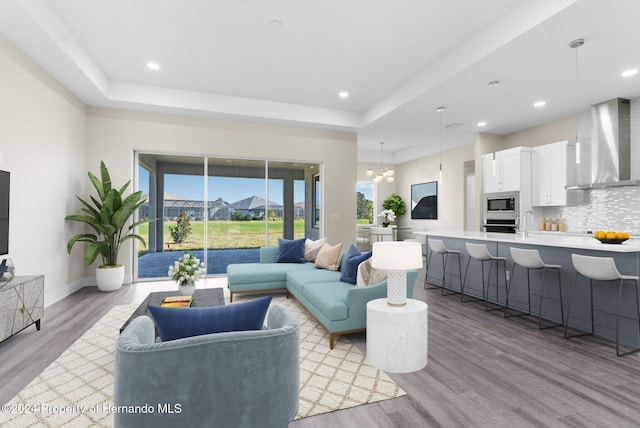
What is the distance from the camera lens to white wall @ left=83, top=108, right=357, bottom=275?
541cm

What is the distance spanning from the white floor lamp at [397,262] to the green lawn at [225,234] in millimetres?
4135

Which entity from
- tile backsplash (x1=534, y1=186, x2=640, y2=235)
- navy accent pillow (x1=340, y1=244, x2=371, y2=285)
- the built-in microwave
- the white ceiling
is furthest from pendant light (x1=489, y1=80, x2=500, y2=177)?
navy accent pillow (x1=340, y1=244, x2=371, y2=285)

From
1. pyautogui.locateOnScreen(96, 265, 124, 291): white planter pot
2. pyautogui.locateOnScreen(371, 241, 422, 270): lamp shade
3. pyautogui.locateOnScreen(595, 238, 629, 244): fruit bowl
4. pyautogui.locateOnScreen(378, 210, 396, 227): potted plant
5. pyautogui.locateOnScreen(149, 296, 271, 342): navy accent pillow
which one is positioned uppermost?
pyautogui.locateOnScreen(378, 210, 396, 227): potted plant

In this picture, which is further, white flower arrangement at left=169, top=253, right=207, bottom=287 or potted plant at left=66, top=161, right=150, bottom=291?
potted plant at left=66, top=161, right=150, bottom=291

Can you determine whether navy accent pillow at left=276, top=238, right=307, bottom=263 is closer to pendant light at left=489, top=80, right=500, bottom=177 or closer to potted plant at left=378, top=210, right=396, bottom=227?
pendant light at left=489, top=80, right=500, bottom=177

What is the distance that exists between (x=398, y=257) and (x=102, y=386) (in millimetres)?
2317

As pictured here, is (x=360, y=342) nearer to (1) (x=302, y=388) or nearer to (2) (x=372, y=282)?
(2) (x=372, y=282)

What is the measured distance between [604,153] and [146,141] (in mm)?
7402

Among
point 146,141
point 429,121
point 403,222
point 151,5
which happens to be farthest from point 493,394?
point 403,222

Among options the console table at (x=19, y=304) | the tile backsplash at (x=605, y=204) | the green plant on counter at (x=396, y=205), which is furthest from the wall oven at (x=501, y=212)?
the console table at (x=19, y=304)

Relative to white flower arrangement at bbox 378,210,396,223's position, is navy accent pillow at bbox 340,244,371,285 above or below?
below

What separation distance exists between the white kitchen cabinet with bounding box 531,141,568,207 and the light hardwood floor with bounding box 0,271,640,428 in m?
3.05

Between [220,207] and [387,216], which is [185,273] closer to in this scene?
[220,207]

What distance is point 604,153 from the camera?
4961 millimetres
